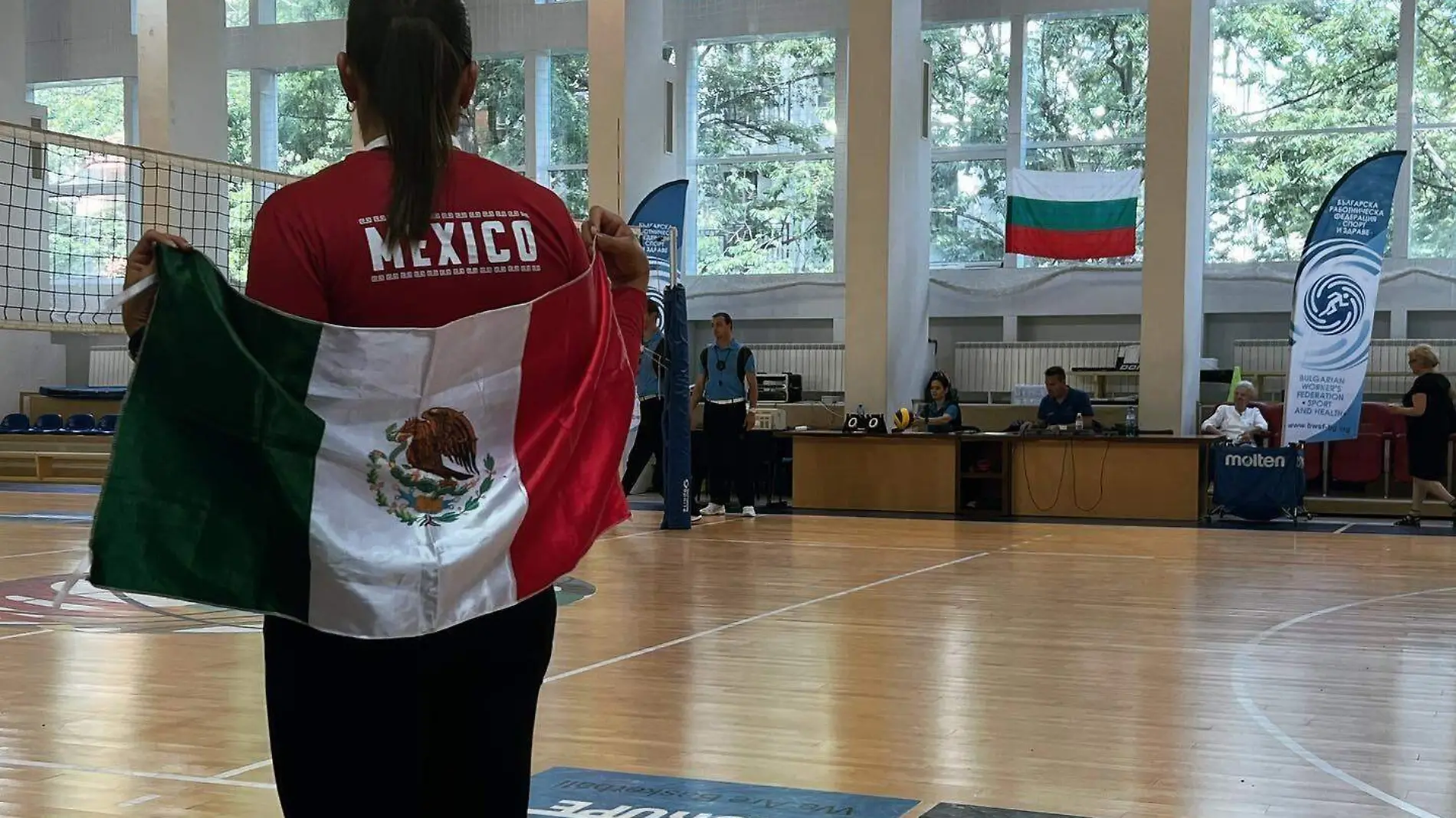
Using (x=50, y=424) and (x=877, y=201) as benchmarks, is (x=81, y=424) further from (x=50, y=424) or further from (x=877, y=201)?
(x=877, y=201)

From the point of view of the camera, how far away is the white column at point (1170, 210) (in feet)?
44.6

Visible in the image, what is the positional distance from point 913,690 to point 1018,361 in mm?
12542

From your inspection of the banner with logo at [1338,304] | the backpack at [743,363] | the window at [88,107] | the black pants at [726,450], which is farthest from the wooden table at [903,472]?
the window at [88,107]

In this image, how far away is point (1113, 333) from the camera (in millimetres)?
16812

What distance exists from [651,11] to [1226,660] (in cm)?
1201

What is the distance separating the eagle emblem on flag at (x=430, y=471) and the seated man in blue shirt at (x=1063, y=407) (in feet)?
38.2

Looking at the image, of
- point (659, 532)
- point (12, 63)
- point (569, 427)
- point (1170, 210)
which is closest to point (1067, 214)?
point (1170, 210)

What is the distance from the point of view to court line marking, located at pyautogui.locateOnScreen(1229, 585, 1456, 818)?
3441 mm

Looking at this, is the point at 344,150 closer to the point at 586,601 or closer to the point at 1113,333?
the point at 1113,333

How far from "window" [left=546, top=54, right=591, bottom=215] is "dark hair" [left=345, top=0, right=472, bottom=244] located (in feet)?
57.3

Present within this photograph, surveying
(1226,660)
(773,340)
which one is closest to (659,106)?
(773,340)

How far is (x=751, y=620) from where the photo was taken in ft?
21.1

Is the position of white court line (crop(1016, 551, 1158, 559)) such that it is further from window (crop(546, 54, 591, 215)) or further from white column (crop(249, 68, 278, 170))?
white column (crop(249, 68, 278, 170))

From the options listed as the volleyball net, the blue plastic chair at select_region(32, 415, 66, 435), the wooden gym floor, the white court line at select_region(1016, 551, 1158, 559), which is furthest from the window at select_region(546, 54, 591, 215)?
the wooden gym floor
